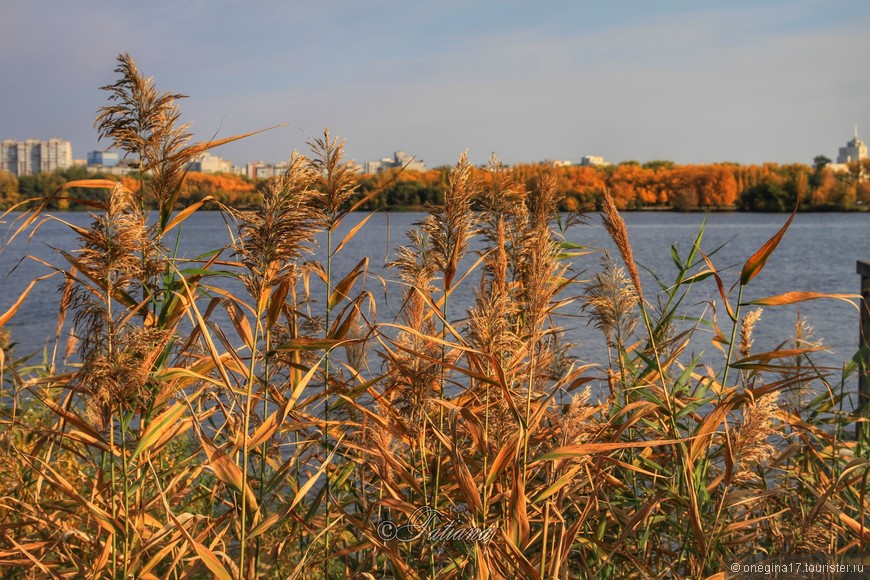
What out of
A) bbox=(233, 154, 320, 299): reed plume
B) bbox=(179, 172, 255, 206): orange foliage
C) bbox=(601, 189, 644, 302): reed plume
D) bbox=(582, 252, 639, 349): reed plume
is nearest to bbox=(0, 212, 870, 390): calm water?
bbox=(582, 252, 639, 349): reed plume

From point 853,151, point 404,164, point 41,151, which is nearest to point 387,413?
point 404,164

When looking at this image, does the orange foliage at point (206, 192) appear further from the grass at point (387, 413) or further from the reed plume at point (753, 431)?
the reed plume at point (753, 431)

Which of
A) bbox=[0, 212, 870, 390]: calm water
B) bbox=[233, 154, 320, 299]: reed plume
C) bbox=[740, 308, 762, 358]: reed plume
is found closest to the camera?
bbox=[233, 154, 320, 299]: reed plume

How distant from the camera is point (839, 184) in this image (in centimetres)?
8062

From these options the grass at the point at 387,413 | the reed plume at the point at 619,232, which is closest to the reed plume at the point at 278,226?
the grass at the point at 387,413

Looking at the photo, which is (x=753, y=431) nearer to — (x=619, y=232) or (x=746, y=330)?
(x=619, y=232)

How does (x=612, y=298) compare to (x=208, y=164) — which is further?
(x=208, y=164)

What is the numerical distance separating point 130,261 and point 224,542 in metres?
0.99

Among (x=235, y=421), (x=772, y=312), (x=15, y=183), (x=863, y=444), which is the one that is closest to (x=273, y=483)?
(x=235, y=421)

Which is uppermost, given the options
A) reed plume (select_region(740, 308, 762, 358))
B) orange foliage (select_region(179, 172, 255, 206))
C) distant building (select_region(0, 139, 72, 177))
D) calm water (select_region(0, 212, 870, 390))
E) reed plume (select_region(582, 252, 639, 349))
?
distant building (select_region(0, 139, 72, 177))

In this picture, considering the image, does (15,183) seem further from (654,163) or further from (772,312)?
(654,163)

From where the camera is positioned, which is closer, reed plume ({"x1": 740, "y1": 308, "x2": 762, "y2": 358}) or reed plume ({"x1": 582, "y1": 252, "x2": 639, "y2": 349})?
reed plume ({"x1": 582, "y1": 252, "x2": 639, "y2": 349})

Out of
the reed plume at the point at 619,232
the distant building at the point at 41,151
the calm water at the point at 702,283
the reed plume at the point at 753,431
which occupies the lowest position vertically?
the calm water at the point at 702,283

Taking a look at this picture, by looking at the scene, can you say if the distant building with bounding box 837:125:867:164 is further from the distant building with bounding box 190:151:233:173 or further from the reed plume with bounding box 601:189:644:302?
the reed plume with bounding box 601:189:644:302
